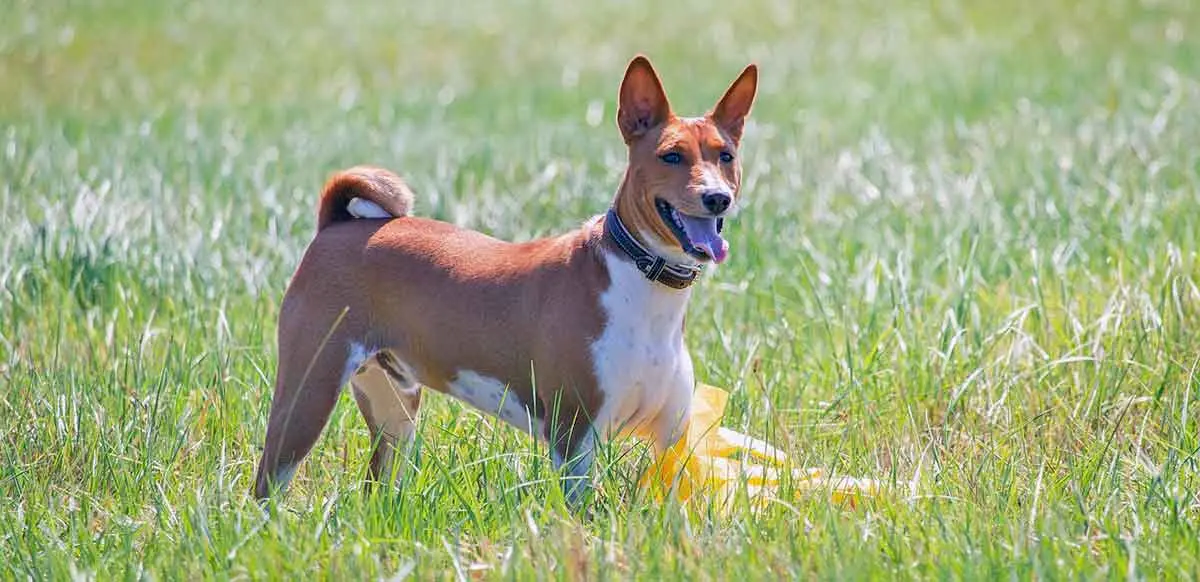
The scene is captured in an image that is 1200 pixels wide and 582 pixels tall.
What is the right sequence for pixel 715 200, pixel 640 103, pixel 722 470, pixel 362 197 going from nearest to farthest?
pixel 715 200 → pixel 640 103 → pixel 722 470 → pixel 362 197

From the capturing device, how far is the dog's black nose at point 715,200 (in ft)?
14.4

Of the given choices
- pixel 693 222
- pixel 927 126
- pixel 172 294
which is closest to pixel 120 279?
pixel 172 294

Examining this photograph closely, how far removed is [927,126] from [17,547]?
828 cm

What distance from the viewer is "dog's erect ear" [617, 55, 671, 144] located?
4.66m

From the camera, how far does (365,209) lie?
5.26 m

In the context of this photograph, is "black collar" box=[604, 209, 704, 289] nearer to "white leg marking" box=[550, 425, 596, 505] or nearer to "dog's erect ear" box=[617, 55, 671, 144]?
"dog's erect ear" box=[617, 55, 671, 144]

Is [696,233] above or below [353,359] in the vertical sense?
above

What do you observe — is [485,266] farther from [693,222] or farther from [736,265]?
[736,265]

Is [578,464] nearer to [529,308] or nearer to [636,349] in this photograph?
[636,349]

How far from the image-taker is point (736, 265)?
749 cm

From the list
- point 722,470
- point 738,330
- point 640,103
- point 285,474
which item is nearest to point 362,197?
point 285,474

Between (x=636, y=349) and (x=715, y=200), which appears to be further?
(x=636, y=349)

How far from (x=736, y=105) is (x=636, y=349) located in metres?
0.83

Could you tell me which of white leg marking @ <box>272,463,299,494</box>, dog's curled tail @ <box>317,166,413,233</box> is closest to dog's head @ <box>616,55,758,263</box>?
dog's curled tail @ <box>317,166,413,233</box>
